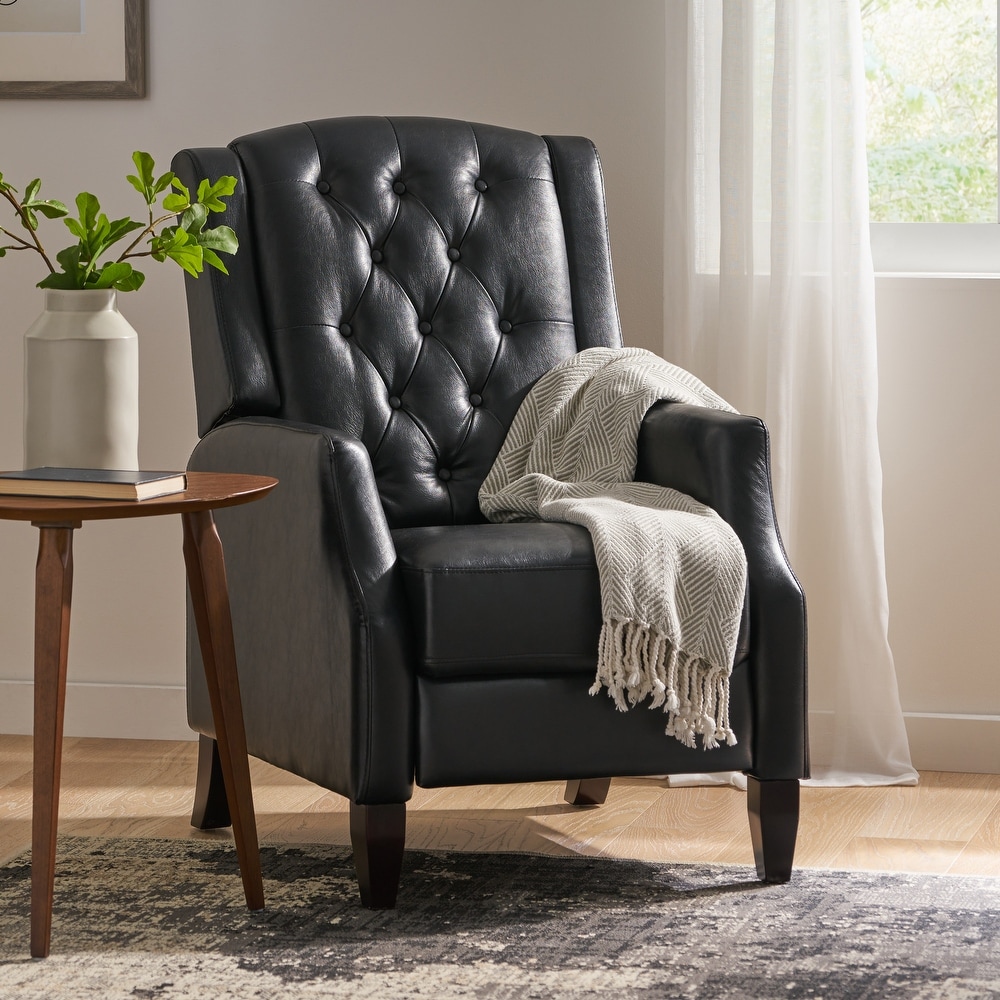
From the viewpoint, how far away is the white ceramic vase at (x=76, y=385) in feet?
5.45

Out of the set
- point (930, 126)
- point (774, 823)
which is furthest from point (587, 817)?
point (930, 126)

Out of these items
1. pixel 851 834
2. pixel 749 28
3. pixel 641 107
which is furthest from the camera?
pixel 641 107

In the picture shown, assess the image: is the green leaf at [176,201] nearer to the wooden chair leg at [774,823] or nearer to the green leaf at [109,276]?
the green leaf at [109,276]

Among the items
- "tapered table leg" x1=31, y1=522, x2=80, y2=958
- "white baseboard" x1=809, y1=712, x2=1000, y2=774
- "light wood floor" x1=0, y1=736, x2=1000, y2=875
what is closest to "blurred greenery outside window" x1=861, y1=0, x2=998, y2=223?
"white baseboard" x1=809, y1=712, x2=1000, y2=774

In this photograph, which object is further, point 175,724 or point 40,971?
point 175,724

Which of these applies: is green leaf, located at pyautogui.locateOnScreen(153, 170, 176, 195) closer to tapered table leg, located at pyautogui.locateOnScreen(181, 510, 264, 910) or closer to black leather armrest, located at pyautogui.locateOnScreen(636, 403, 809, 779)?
tapered table leg, located at pyautogui.locateOnScreen(181, 510, 264, 910)

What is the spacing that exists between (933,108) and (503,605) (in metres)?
1.60

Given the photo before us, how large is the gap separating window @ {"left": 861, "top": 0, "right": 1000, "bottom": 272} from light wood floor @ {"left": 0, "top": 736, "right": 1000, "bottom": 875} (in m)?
1.03

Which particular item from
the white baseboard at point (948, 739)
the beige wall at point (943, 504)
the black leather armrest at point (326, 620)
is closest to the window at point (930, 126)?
the beige wall at point (943, 504)

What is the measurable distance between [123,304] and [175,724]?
85 centimetres

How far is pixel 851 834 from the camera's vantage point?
2172mm

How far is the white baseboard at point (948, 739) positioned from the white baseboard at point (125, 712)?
124cm

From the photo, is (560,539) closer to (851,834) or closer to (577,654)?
(577,654)

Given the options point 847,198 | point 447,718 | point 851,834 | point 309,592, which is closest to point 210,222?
point 309,592
